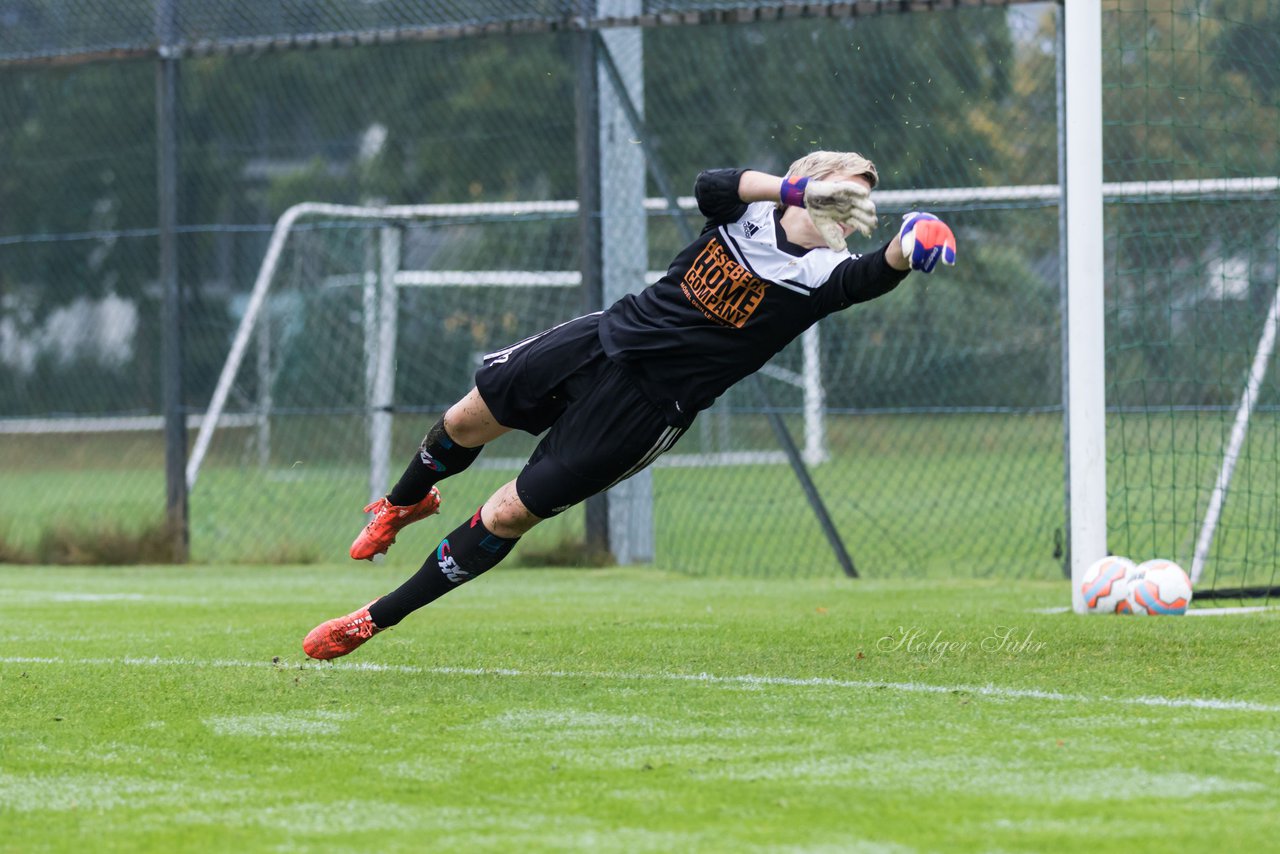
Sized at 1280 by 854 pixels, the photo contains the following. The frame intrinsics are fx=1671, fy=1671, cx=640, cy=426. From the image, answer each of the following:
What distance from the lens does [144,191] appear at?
25.6 m

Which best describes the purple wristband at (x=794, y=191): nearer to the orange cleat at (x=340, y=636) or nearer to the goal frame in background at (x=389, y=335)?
the orange cleat at (x=340, y=636)

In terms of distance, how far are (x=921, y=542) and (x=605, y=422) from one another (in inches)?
256

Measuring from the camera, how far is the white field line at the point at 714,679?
479 cm

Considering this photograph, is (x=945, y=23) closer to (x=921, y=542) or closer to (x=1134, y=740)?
(x=921, y=542)

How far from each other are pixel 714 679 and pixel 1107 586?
2241 mm

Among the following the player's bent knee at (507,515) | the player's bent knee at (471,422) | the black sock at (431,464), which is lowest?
the player's bent knee at (507,515)

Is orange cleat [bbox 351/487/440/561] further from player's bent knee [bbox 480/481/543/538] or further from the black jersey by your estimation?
the black jersey

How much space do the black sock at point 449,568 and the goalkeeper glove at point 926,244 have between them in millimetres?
1792

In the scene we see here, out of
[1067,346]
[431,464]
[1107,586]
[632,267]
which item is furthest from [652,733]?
[632,267]

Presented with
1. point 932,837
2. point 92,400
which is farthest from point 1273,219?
point 92,400

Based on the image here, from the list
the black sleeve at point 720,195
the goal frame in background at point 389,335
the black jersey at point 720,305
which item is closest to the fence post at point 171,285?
the goal frame in background at point 389,335

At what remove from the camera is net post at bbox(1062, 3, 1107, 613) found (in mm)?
7078

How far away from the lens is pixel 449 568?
18.7ft

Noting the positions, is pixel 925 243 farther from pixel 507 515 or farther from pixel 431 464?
pixel 431 464
